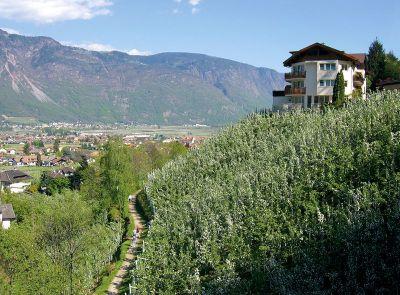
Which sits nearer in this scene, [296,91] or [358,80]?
[296,91]

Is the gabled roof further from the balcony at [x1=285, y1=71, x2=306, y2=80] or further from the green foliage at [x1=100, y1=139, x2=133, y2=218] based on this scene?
the green foliage at [x1=100, y1=139, x2=133, y2=218]

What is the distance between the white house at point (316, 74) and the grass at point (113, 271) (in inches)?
943

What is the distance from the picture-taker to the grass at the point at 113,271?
1345 inches

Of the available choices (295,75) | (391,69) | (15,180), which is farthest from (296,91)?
(15,180)

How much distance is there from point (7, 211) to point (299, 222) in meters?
56.4

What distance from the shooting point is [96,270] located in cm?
3975

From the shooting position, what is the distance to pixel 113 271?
37.6 meters

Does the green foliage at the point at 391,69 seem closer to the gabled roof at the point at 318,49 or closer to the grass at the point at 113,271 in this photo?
the gabled roof at the point at 318,49

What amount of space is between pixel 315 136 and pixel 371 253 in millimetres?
13800

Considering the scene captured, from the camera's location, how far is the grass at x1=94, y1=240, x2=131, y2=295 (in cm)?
3417

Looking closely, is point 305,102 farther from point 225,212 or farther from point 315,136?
point 225,212

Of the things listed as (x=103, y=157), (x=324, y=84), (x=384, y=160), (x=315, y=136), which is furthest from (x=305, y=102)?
(x=384, y=160)

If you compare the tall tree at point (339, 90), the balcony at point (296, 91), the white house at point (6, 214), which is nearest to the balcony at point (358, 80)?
the balcony at point (296, 91)

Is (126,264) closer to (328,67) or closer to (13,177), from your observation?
(328,67)
